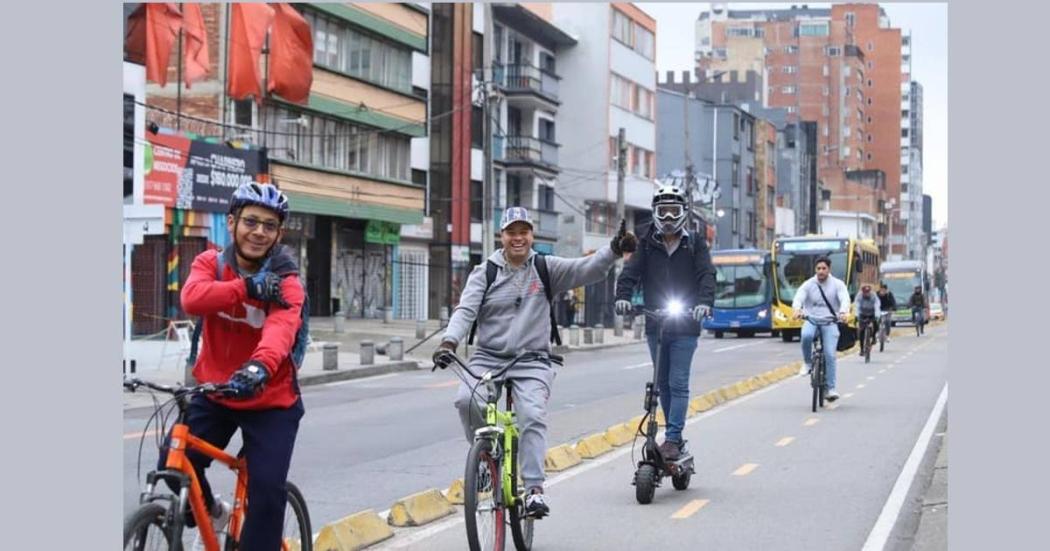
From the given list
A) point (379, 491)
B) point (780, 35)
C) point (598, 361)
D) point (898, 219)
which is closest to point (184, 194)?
point (598, 361)

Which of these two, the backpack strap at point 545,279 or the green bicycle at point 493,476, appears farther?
the backpack strap at point 545,279

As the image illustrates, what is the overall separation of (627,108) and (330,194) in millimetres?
29854

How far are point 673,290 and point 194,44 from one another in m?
27.2

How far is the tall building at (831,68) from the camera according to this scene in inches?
5566

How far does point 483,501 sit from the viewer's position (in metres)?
6.74

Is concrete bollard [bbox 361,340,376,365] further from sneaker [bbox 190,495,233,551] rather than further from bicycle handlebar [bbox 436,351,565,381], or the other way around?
sneaker [bbox 190,495,233,551]

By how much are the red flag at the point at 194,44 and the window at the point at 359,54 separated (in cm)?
590

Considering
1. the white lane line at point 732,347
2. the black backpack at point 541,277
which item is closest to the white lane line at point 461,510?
the black backpack at point 541,277

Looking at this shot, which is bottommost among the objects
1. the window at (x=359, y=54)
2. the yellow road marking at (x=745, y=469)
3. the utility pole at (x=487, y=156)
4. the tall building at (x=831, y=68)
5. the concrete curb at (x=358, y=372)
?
the concrete curb at (x=358, y=372)

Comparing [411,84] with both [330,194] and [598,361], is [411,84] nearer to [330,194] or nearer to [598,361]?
[330,194]

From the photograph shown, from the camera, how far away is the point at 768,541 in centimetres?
786

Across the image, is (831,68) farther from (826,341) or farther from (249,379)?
(249,379)

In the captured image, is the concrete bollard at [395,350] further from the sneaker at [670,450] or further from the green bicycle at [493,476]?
the green bicycle at [493,476]

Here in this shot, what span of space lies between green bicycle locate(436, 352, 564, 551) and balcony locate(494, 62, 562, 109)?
5060cm
